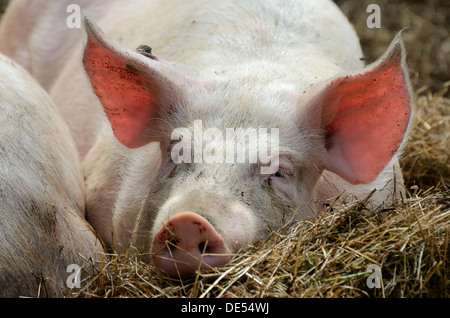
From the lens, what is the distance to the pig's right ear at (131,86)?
3.23 metres

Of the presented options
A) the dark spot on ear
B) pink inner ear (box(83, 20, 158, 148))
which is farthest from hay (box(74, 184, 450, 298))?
the dark spot on ear

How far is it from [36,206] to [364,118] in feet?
4.70

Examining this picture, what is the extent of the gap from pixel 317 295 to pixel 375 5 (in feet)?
15.7

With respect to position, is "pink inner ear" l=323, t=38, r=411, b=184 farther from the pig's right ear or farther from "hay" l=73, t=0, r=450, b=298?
the pig's right ear

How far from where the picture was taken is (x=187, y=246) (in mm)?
2719

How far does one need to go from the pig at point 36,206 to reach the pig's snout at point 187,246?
41 centimetres

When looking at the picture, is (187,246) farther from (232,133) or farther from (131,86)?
(131,86)

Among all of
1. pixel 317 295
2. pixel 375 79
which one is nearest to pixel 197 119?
pixel 375 79

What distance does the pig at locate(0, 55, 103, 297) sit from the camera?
117 inches
